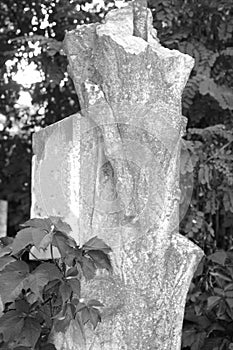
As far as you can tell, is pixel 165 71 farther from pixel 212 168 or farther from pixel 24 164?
pixel 24 164

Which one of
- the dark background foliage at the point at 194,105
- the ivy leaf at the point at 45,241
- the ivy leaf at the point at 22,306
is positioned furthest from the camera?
the dark background foliage at the point at 194,105

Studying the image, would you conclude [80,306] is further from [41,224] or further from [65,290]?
[41,224]

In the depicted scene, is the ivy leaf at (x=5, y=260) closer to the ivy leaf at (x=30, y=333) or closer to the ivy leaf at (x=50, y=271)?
the ivy leaf at (x=50, y=271)

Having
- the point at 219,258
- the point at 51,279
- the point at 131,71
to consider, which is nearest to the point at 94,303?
the point at 51,279

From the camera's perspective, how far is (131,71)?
2193mm

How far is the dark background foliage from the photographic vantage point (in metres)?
3.32

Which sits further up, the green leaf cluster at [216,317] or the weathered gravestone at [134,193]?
the weathered gravestone at [134,193]

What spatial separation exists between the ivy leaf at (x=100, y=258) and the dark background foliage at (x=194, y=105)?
1.02 metres

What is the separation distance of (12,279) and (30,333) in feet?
0.69

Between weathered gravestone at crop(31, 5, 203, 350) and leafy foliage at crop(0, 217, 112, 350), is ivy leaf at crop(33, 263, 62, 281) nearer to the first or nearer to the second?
leafy foliage at crop(0, 217, 112, 350)

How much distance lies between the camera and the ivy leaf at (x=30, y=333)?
84.4 inches

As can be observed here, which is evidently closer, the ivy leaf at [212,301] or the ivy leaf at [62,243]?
the ivy leaf at [62,243]

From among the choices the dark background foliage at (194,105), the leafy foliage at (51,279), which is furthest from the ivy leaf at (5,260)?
the dark background foliage at (194,105)

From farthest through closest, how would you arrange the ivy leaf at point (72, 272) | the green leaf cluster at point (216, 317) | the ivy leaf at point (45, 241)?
the green leaf cluster at point (216, 317)
the ivy leaf at point (72, 272)
the ivy leaf at point (45, 241)
